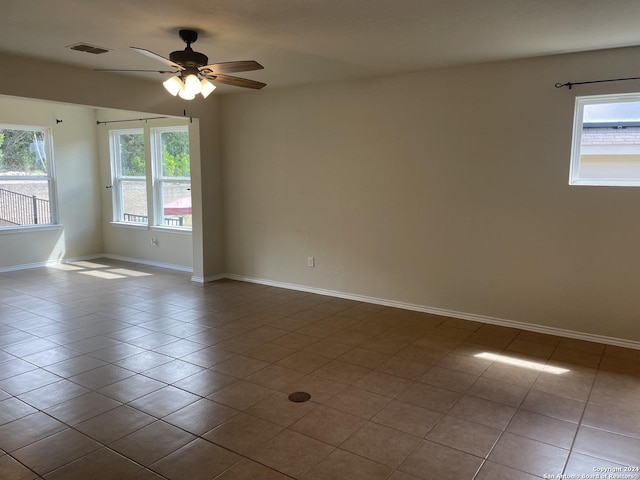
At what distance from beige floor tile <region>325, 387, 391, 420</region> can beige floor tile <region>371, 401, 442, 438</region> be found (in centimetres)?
5

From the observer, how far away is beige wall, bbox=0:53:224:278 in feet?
13.7

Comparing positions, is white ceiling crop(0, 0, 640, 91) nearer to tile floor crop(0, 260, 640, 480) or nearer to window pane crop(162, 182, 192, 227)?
tile floor crop(0, 260, 640, 480)

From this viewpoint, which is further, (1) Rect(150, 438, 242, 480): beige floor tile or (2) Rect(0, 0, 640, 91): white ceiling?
(2) Rect(0, 0, 640, 91): white ceiling

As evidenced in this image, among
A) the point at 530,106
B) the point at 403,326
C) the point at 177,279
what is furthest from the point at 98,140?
the point at 530,106

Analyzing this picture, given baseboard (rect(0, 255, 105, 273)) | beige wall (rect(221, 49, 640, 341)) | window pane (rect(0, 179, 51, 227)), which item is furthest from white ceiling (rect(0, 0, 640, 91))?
baseboard (rect(0, 255, 105, 273))

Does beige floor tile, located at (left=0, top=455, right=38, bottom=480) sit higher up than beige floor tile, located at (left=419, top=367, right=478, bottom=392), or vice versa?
beige floor tile, located at (left=419, top=367, right=478, bottom=392)

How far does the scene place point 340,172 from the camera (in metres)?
5.20

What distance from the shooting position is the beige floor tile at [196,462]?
7.20ft

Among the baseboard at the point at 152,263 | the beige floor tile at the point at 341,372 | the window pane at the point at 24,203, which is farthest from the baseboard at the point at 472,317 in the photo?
the window pane at the point at 24,203

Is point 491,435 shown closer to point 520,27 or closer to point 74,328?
point 520,27

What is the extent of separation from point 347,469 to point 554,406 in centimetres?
146

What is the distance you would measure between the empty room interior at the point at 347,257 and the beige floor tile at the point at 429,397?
0.09 feet

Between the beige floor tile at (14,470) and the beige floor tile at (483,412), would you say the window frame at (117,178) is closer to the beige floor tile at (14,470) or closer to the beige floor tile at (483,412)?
the beige floor tile at (14,470)

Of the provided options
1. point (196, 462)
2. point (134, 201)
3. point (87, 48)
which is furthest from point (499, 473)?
point (134, 201)
